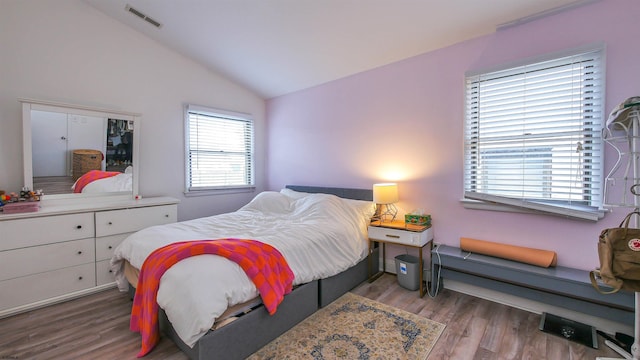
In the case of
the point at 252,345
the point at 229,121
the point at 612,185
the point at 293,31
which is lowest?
the point at 252,345

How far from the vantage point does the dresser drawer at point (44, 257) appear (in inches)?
90.4

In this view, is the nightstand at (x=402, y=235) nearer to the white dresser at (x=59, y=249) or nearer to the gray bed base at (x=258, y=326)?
the gray bed base at (x=258, y=326)

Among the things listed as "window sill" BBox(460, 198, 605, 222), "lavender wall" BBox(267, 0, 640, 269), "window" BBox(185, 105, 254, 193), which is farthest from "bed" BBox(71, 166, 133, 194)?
"window sill" BBox(460, 198, 605, 222)

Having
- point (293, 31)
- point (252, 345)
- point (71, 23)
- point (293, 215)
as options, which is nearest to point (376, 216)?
point (293, 215)

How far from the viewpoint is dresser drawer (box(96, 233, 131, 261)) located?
274 centimetres

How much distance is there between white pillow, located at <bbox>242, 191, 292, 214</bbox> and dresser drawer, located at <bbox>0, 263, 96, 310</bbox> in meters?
1.72

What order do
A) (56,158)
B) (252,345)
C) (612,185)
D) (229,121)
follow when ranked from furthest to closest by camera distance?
(229,121) → (56,158) → (612,185) → (252,345)

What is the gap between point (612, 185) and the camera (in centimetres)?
208

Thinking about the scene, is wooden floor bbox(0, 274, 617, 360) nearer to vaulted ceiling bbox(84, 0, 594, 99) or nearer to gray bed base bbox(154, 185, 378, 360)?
gray bed base bbox(154, 185, 378, 360)

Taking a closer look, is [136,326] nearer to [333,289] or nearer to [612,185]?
[333,289]

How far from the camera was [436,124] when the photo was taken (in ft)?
9.45

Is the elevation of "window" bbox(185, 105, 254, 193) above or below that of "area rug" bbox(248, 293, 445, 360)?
above

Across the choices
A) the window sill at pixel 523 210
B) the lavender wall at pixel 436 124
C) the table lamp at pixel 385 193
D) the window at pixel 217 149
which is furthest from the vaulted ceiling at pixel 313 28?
the window sill at pixel 523 210

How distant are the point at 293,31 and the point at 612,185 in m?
3.12
